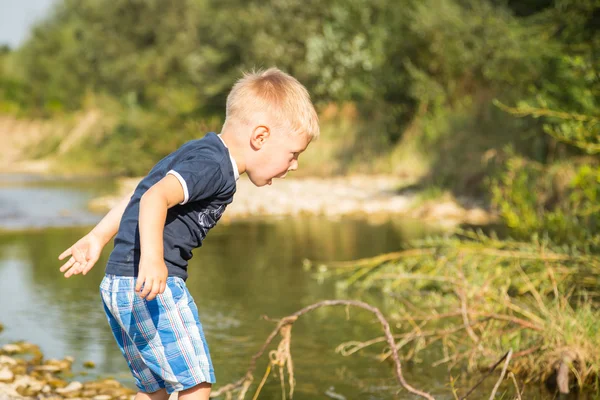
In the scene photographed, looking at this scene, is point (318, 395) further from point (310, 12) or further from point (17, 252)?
point (310, 12)

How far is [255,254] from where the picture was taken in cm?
1034

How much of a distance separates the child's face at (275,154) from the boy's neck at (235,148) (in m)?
0.05

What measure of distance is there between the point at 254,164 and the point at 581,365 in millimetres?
2383

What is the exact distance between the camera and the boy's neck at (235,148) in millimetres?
2967

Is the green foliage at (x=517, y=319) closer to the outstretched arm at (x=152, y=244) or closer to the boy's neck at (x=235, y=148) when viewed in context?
the boy's neck at (x=235, y=148)

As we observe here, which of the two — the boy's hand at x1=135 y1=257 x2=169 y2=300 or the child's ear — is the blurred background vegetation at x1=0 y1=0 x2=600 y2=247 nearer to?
the child's ear

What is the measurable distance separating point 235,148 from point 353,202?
13.1m

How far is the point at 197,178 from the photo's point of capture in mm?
2707

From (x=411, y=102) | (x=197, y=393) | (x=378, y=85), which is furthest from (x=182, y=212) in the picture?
(x=411, y=102)

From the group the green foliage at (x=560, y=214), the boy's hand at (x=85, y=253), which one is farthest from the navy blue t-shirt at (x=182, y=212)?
the green foliage at (x=560, y=214)

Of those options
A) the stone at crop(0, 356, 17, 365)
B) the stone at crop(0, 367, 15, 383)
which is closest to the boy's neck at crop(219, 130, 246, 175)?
the stone at crop(0, 367, 15, 383)

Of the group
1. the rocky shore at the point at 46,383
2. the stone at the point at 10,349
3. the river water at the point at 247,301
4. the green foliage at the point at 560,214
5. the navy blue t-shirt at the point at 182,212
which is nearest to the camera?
the navy blue t-shirt at the point at 182,212

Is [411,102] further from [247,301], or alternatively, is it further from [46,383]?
[46,383]

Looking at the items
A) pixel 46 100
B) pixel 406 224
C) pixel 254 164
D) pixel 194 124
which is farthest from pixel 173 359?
pixel 46 100
